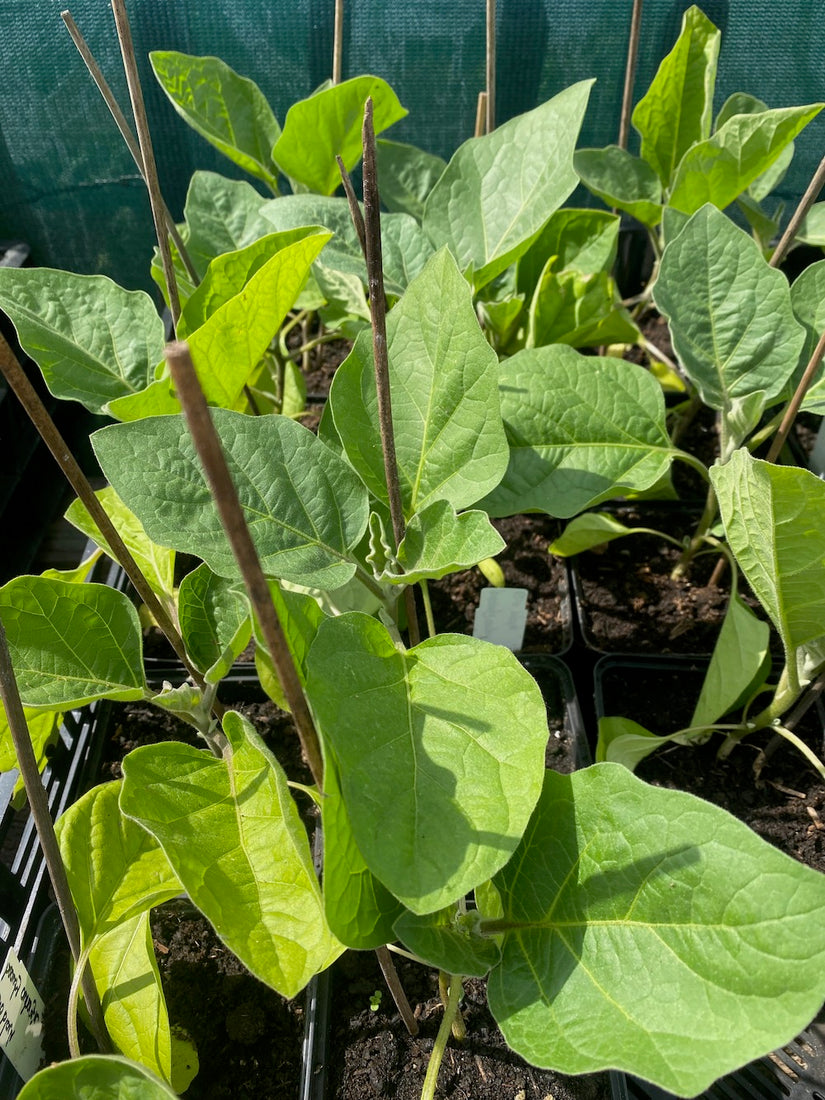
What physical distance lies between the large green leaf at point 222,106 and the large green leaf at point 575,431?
19.9 inches

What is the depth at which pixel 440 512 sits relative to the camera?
1.94 feet

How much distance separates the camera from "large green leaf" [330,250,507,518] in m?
0.62

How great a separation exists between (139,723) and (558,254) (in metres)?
0.71

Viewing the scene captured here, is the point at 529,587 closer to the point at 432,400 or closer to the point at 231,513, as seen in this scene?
the point at 432,400

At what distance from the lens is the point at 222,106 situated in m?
1.05

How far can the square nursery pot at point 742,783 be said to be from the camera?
0.69 m

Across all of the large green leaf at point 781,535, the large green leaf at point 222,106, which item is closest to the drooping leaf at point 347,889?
the large green leaf at point 781,535

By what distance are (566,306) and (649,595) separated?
35cm

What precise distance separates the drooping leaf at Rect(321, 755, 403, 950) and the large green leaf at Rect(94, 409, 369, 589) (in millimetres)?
179

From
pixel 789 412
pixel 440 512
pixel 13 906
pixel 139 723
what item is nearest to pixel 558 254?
pixel 789 412

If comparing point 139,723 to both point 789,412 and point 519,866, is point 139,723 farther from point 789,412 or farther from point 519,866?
point 789,412

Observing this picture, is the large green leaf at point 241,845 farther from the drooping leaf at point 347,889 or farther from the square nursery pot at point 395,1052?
the square nursery pot at point 395,1052

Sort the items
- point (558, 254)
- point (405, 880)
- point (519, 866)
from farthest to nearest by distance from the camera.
Result: point (558, 254), point (519, 866), point (405, 880)

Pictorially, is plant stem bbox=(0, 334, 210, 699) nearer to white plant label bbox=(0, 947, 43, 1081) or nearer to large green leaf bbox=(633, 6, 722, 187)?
white plant label bbox=(0, 947, 43, 1081)
